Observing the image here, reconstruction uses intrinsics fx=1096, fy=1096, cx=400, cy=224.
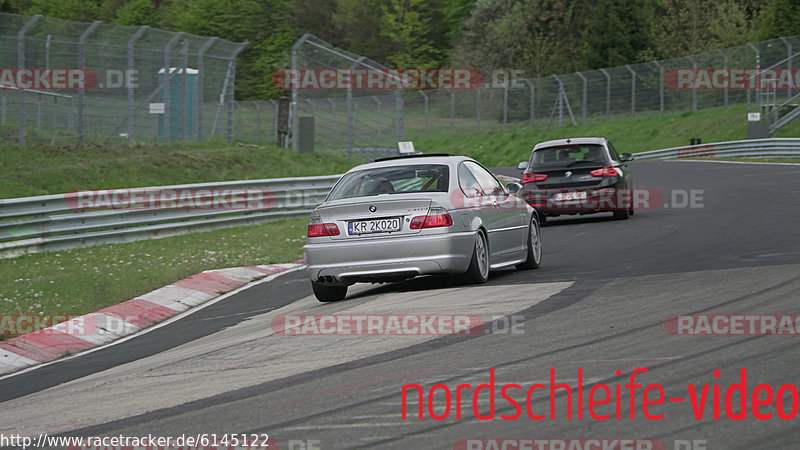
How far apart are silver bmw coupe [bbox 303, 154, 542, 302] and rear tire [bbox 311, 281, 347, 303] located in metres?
0.01

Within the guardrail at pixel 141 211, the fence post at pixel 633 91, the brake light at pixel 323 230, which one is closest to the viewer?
the brake light at pixel 323 230

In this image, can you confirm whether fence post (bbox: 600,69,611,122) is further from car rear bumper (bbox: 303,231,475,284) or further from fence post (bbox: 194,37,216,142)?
car rear bumper (bbox: 303,231,475,284)

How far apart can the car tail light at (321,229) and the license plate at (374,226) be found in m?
0.16

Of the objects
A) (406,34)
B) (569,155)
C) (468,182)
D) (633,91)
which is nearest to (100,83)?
(569,155)

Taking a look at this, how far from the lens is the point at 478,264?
36.1ft

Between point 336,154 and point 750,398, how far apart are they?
27.3 meters

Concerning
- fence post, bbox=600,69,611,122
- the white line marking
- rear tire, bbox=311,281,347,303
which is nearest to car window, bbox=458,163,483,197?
rear tire, bbox=311,281,347,303

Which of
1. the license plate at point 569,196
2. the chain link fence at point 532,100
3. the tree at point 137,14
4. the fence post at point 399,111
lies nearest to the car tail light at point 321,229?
the license plate at point 569,196

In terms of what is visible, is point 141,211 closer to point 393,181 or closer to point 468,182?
point 393,181

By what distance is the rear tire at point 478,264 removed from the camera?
10914 mm

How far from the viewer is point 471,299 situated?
983 cm

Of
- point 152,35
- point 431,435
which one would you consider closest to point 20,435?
point 431,435

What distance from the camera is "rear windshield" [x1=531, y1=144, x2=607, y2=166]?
19.5 metres

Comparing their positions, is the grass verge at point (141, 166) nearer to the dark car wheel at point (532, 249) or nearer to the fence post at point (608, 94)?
the dark car wheel at point (532, 249)
